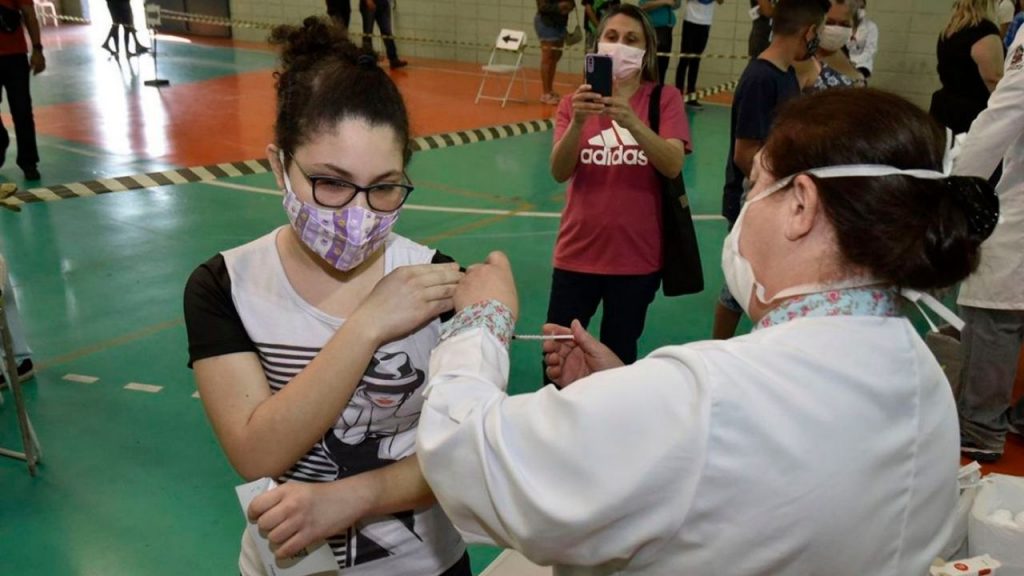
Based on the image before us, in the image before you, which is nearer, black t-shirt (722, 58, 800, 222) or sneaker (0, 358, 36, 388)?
black t-shirt (722, 58, 800, 222)

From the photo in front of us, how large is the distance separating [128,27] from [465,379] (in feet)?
49.5

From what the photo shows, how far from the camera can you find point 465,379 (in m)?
1.29

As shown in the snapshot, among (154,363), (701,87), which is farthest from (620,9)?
(701,87)

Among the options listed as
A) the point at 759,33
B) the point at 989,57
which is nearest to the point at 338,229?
the point at 989,57

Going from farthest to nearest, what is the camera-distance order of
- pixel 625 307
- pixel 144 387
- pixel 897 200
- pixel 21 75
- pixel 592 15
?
pixel 592 15 → pixel 21 75 → pixel 144 387 → pixel 625 307 → pixel 897 200

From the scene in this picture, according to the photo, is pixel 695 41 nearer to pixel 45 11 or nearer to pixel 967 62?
pixel 967 62

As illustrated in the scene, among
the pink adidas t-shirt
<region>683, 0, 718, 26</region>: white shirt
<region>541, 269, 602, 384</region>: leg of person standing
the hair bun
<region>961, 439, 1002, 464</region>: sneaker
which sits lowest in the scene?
<region>961, 439, 1002, 464</region>: sneaker

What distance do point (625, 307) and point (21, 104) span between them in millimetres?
6142

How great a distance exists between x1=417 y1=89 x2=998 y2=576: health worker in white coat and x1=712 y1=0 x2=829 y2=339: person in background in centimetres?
264

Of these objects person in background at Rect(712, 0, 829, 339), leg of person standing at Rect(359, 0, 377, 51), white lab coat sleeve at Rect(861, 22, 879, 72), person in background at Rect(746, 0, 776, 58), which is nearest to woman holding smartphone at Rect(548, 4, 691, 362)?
person in background at Rect(712, 0, 829, 339)

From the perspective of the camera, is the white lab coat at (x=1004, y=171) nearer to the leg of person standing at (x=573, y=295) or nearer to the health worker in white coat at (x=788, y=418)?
the leg of person standing at (x=573, y=295)

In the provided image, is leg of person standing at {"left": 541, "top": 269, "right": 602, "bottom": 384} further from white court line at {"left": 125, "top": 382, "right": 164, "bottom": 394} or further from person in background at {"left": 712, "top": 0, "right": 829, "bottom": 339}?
white court line at {"left": 125, "top": 382, "right": 164, "bottom": 394}

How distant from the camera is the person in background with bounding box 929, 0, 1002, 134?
15.6 feet

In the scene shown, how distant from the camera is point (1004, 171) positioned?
11.3ft
